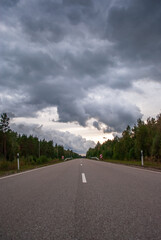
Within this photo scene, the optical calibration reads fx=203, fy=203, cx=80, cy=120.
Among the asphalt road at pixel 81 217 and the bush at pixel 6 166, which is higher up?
the asphalt road at pixel 81 217

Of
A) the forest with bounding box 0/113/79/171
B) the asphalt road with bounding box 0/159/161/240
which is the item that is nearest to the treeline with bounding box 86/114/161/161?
the forest with bounding box 0/113/79/171

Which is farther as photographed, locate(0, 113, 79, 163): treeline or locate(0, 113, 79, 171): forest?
locate(0, 113, 79, 163): treeline

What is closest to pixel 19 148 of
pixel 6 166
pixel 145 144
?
pixel 145 144

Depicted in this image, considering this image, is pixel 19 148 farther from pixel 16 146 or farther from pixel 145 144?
pixel 145 144

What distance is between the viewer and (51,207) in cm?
408

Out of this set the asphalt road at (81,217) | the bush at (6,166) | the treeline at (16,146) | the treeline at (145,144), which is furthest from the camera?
the treeline at (16,146)

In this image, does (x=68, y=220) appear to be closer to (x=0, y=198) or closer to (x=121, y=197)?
(x=121, y=197)

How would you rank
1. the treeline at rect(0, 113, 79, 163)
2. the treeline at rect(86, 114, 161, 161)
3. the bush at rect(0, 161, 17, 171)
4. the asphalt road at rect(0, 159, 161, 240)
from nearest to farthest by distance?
the asphalt road at rect(0, 159, 161, 240)
the bush at rect(0, 161, 17, 171)
the treeline at rect(86, 114, 161, 161)
the treeline at rect(0, 113, 79, 163)

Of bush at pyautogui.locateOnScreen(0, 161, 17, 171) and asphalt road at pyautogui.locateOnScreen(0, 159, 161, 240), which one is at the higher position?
asphalt road at pyautogui.locateOnScreen(0, 159, 161, 240)

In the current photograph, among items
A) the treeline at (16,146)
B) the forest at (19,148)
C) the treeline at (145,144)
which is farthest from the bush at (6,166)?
the treeline at (145,144)

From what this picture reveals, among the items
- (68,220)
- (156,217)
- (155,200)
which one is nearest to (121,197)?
(155,200)

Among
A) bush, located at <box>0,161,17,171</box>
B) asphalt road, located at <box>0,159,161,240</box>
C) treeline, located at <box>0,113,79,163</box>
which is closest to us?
asphalt road, located at <box>0,159,161,240</box>

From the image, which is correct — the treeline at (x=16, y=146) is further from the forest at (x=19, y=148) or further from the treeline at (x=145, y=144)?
the treeline at (x=145, y=144)

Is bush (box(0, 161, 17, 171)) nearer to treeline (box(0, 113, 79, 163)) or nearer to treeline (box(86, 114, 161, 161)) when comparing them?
treeline (box(0, 113, 79, 163))
